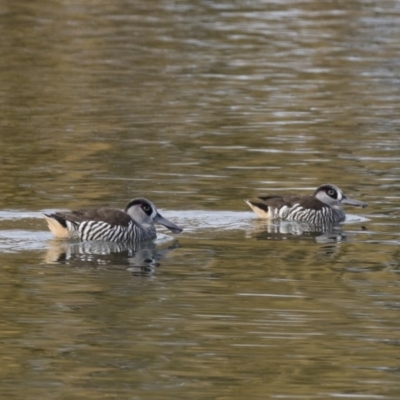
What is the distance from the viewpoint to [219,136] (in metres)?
23.9

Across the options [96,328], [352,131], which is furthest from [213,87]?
[96,328]

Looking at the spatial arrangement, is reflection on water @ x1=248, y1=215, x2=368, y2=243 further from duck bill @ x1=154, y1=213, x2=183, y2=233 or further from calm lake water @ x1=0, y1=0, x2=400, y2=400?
duck bill @ x1=154, y1=213, x2=183, y2=233

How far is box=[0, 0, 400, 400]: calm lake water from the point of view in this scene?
11.5m

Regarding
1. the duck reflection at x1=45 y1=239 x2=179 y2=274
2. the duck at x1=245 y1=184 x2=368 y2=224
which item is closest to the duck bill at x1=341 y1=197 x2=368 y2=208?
the duck at x1=245 y1=184 x2=368 y2=224

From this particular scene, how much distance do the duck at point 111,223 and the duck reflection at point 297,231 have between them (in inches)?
42.2

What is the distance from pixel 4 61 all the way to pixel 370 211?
1748 cm

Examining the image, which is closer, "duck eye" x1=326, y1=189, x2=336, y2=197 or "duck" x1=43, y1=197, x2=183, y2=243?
"duck" x1=43, y1=197, x2=183, y2=243

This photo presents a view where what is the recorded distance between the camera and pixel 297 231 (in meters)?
17.6

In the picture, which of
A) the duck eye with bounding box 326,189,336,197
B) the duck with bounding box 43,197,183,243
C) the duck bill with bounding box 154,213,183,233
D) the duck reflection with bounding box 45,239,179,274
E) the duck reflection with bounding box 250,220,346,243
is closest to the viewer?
the duck reflection with bounding box 45,239,179,274

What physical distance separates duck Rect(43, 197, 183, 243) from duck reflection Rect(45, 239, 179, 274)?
0.24 ft

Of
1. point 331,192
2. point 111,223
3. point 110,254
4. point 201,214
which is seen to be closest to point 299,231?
point 331,192

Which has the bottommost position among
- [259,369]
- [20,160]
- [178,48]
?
[259,369]

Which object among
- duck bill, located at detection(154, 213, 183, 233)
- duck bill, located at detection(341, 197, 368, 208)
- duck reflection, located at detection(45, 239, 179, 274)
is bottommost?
duck reflection, located at detection(45, 239, 179, 274)

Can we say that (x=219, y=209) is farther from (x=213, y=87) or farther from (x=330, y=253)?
(x=213, y=87)
